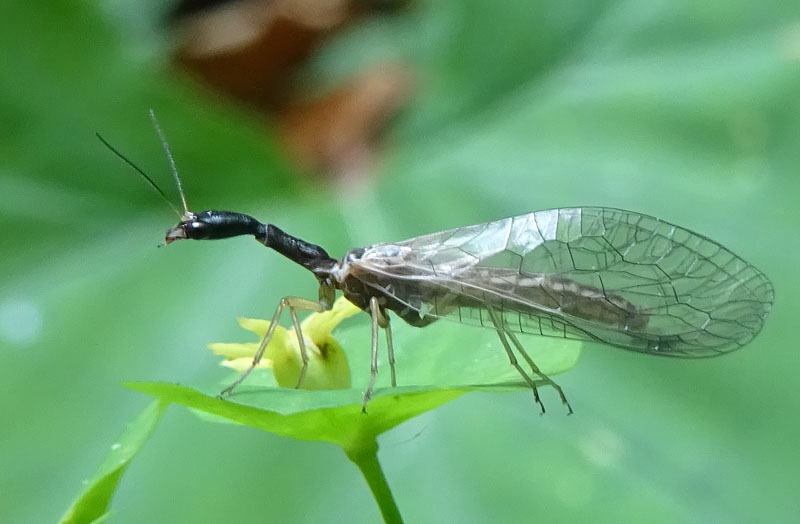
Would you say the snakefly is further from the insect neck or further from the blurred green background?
the blurred green background

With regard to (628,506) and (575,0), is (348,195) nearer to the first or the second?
(575,0)

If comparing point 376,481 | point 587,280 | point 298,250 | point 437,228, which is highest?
point 437,228

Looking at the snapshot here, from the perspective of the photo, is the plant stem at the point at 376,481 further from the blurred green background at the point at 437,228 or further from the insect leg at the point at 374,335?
the blurred green background at the point at 437,228

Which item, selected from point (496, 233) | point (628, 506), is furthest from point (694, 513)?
point (496, 233)

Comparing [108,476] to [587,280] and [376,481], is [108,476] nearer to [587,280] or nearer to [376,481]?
[376,481]

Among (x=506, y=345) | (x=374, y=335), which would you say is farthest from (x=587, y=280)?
(x=374, y=335)

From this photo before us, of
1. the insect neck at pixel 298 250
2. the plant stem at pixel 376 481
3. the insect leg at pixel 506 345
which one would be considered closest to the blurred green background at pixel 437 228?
the insect neck at pixel 298 250
